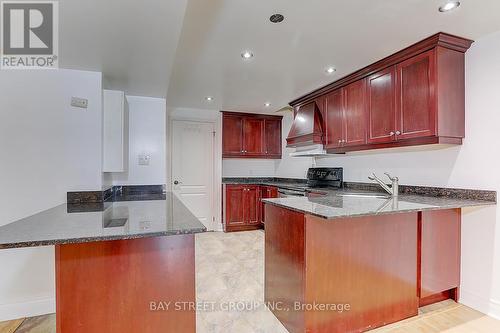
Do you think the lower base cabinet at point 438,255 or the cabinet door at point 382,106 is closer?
the lower base cabinet at point 438,255

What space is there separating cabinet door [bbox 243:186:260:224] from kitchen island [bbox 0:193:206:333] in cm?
349

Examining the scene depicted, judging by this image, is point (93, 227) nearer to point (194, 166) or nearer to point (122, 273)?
point (122, 273)

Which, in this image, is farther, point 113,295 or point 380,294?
point 380,294

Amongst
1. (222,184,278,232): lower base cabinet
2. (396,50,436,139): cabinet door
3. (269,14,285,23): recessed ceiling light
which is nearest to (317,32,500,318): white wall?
(396,50,436,139): cabinet door

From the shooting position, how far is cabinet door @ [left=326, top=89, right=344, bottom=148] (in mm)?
3312

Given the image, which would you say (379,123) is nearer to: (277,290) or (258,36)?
(258,36)

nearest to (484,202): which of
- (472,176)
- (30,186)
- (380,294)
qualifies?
(472,176)

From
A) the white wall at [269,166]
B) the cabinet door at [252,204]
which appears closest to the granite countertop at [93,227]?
the cabinet door at [252,204]

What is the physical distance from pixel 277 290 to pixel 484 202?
6.10ft

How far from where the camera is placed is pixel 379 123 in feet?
9.09

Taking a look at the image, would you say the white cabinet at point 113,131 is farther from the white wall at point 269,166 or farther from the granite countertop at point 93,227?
the white wall at point 269,166

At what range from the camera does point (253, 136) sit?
5.35 meters

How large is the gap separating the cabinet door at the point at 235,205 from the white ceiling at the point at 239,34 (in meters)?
2.43

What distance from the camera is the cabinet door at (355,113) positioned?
9.75 feet
